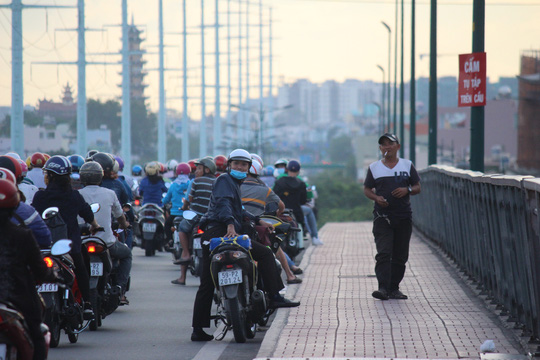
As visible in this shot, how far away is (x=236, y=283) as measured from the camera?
9078mm

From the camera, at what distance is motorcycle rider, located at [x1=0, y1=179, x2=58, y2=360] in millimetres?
5988

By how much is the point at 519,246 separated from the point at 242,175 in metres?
2.47

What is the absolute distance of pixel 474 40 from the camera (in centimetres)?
1494

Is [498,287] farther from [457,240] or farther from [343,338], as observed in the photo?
[457,240]

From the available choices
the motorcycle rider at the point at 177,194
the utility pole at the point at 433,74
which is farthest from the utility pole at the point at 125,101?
the motorcycle rider at the point at 177,194

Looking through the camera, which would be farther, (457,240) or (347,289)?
(457,240)

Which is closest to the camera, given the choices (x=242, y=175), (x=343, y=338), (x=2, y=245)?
(x=2, y=245)

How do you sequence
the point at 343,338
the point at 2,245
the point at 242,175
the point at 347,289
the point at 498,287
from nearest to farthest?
the point at 2,245 < the point at 343,338 < the point at 242,175 < the point at 498,287 < the point at 347,289

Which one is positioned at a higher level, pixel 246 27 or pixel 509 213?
pixel 246 27

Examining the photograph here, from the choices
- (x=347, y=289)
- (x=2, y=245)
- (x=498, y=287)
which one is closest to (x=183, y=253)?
(x=347, y=289)

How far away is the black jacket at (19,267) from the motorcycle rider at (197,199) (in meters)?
7.50

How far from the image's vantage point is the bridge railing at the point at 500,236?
805 centimetres

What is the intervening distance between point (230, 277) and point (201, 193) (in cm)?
497

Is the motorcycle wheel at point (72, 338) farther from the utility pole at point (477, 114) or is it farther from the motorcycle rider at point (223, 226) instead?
the utility pole at point (477, 114)
